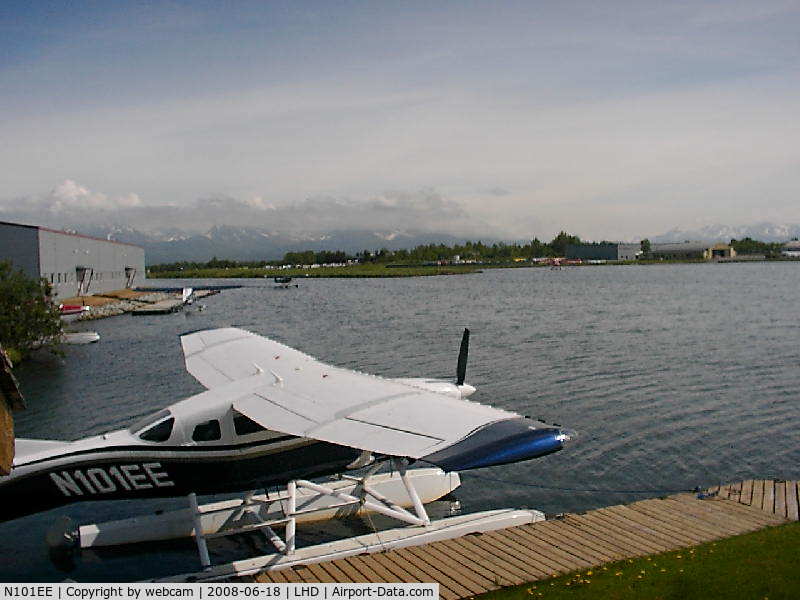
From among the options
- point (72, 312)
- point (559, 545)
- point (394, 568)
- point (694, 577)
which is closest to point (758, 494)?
point (559, 545)

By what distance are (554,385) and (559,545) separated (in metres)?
17.8

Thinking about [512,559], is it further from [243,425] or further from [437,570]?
[243,425]

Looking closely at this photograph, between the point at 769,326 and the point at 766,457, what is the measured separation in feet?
105

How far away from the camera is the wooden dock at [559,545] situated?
11.0 meters

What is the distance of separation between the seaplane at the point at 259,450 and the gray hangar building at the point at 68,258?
131 ft

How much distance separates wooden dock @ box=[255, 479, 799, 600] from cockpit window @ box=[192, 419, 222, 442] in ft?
7.87

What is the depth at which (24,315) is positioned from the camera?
38.9m

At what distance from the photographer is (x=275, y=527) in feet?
49.5

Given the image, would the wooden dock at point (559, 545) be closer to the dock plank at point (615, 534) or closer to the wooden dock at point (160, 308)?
the dock plank at point (615, 534)

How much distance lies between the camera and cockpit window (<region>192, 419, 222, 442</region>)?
11.4 metres

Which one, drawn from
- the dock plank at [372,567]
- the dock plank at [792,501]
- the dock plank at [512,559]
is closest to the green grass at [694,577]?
the dock plank at [512,559]

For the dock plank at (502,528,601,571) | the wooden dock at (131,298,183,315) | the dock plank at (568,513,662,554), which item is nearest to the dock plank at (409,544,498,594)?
the dock plank at (502,528,601,571)

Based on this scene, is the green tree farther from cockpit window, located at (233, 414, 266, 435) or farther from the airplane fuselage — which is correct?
cockpit window, located at (233, 414, 266, 435)

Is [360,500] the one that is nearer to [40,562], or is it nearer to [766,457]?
[40,562]
